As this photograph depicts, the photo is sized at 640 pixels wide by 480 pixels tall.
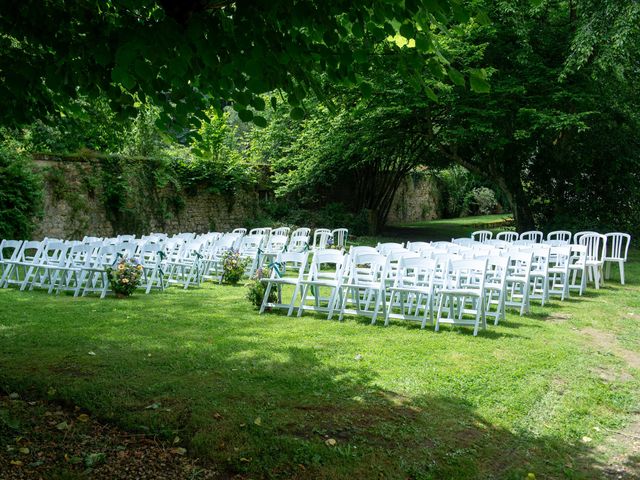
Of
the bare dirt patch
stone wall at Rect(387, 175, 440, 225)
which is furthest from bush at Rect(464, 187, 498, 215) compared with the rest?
the bare dirt patch

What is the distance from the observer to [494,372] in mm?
5906

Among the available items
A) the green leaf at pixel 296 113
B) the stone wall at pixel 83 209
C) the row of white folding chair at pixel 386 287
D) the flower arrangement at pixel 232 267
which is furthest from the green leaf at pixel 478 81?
the stone wall at pixel 83 209

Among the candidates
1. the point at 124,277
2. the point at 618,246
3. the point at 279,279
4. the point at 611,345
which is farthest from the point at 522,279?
the point at 618,246


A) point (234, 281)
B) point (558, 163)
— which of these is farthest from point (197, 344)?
point (558, 163)

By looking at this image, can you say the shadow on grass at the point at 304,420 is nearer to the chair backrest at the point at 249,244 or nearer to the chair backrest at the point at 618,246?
the chair backrest at the point at 249,244

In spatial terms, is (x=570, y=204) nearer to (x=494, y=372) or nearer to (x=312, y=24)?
(x=494, y=372)

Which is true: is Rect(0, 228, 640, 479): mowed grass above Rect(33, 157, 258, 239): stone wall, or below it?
below

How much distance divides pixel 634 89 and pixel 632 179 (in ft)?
8.76

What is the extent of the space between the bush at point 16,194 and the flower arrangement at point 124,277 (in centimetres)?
587

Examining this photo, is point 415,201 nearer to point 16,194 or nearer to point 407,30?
point 16,194

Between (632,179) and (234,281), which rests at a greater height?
(632,179)

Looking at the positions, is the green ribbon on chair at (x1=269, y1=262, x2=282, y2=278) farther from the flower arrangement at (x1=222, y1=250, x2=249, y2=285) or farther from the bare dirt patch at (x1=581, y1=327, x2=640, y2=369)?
the bare dirt patch at (x1=581, y1=327, x2=640, y2=369)

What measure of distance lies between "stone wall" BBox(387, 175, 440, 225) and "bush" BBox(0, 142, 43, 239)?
19305mm

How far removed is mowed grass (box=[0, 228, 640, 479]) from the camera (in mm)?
4047
